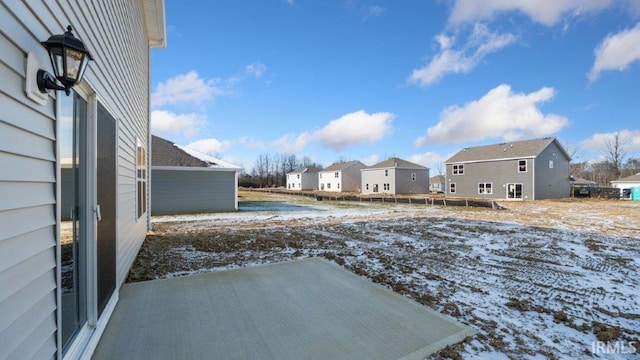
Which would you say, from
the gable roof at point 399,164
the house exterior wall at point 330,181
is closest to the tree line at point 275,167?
the house exterior wall at point 330,181

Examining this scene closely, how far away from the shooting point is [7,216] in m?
1.35

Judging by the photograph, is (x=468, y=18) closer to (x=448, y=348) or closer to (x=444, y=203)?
(x=444, y=203)

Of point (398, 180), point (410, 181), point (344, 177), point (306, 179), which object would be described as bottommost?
point (410, 181)

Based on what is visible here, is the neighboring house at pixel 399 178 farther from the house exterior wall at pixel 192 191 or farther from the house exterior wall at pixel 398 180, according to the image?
the house exterior wall at pixel 192 191

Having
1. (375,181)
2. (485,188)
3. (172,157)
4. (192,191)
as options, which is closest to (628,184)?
(485,188)

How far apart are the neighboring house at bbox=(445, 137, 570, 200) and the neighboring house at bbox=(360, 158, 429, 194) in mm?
5564

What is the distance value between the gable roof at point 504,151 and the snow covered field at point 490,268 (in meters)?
17.1

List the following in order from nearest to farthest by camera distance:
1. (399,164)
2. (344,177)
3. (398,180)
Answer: (398,180) < (399,164) < (344,177)

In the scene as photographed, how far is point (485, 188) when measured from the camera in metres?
27.4

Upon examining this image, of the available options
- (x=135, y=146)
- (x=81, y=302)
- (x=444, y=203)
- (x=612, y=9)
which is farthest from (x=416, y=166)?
(x=81, y=302)

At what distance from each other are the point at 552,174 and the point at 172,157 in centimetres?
2911

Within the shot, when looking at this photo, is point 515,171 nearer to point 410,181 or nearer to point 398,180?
point 410,181
